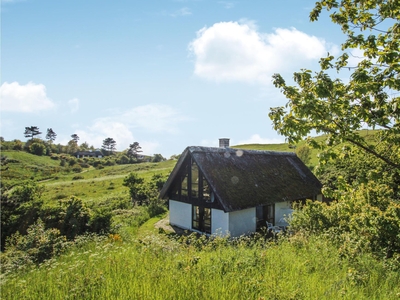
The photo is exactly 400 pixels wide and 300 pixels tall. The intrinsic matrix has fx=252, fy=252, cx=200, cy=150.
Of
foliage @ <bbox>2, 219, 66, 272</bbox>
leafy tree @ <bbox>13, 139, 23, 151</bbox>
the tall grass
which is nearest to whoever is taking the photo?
the tall grass

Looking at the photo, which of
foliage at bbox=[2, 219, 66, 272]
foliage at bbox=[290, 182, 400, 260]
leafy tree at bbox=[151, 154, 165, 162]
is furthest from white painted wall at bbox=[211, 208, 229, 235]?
leafy tree at bbox=[151, 154, 165, 162]

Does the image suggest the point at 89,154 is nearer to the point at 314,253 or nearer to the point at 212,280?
the point at 314,253

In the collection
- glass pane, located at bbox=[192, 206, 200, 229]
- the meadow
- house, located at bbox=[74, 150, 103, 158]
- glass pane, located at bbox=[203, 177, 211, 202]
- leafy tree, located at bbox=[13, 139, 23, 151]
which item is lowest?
glass pane, located at bbox=[192, 206, 200, 229]

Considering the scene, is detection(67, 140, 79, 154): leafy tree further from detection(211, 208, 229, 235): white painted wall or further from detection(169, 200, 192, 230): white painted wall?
detection(211, 208, 229, 235): white painted wall

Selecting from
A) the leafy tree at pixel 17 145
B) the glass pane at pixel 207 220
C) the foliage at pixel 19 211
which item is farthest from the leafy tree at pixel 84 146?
the glass pane at pixel 207 220

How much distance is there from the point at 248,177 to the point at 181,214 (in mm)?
5420

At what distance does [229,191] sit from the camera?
50.0 feet

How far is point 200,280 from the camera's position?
14.5ft

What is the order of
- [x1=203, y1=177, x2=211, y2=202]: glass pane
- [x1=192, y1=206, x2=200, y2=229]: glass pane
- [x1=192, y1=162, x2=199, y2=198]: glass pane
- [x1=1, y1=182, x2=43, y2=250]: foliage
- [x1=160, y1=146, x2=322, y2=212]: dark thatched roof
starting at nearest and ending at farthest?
[x1=160, y1=146, x2=322, y2=212]: dark thatched roof → [x1=203, y1=177, x2=211, y2=202]: glass pane → [x1=1, y1=182, x2=43, y2=250]: foliage → [x1=192, y1=162, x2=199, y2=198]: glass pane → [x1=192, y1=206, x2=200, y2=229]: glass pane

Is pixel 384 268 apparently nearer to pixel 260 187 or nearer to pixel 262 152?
pixel 260 187

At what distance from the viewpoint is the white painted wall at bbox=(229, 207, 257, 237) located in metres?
14.7

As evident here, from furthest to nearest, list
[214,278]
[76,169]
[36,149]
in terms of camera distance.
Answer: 1. [36,149]
2. [76,169]
3. [214,278]

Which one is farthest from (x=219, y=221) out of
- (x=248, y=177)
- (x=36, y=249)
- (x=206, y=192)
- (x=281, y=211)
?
(x=36, y=249)

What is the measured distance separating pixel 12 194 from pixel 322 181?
25.9 metres
